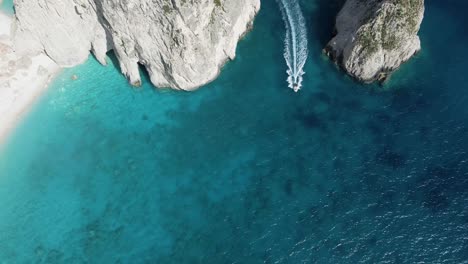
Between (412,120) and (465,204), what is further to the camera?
(412,120)

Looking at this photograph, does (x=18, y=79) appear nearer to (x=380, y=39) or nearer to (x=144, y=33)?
(x=144, y=33)

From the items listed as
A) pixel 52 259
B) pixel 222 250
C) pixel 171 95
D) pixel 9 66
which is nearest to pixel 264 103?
pixel 171 95

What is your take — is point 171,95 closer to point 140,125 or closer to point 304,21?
point 140,125

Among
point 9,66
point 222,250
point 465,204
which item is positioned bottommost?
point 465,204

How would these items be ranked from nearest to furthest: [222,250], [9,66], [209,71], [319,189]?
[222,250], [319,189], [209,71], [9,66]

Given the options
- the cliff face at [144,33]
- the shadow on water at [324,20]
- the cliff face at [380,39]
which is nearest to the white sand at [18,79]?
the cliff face at [144,33]
